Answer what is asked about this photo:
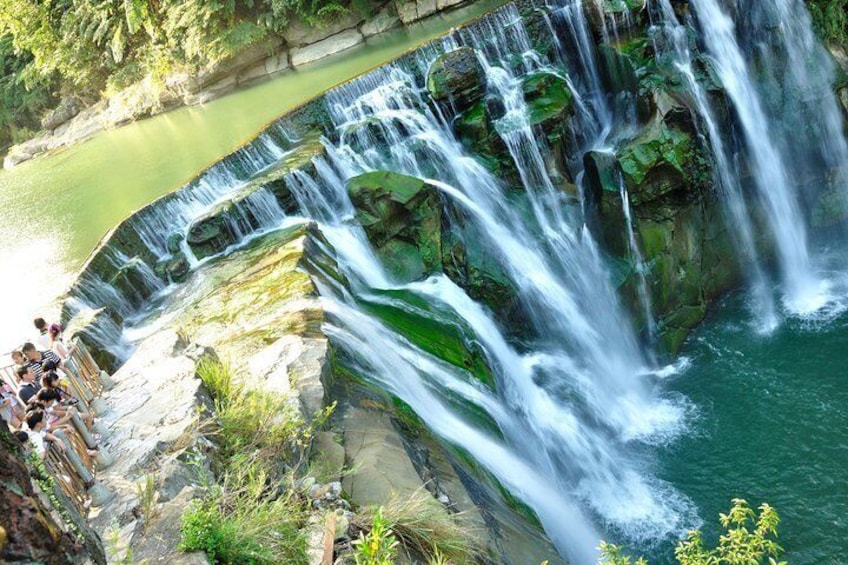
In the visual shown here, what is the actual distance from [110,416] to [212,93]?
1094 inches

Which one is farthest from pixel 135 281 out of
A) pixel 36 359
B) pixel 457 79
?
pixel 457 79

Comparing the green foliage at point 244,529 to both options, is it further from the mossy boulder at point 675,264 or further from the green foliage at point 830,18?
the green foliage at point 830,18

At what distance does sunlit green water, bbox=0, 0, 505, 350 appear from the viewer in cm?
1463

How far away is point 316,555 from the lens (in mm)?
4391

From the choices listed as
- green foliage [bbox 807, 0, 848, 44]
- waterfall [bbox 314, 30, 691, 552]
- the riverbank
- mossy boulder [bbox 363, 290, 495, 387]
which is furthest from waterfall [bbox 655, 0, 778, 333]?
the riverbank

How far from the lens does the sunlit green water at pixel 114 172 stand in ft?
48.0

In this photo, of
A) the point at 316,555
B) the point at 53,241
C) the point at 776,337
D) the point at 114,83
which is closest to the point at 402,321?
the point at 316,555

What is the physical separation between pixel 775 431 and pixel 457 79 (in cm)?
956

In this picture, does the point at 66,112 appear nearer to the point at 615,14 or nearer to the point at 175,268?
the point at 175,268

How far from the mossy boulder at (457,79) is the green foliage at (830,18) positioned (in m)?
7.89

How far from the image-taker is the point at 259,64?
31391 mm

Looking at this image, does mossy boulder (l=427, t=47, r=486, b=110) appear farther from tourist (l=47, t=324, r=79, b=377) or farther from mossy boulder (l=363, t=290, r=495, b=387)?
tourist (l=47, t=324, r=79, b=377)

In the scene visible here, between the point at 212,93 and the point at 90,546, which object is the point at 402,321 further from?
the point at 212,93

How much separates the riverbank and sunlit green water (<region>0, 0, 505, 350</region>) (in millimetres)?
954
